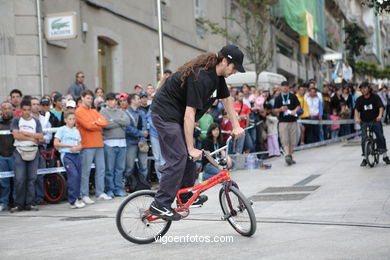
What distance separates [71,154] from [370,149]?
660 cm

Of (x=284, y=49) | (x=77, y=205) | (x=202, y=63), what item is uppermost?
(x=284, y=49)

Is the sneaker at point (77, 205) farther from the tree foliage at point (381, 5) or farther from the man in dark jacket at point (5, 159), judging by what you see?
the tree foliage at point (381, 5)

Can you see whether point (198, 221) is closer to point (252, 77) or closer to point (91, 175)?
point (91, 175)

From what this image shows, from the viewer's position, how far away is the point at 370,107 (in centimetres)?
1334

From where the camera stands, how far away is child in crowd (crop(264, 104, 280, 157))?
54.1ft

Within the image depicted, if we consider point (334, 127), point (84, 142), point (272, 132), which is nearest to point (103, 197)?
point (84, 142)

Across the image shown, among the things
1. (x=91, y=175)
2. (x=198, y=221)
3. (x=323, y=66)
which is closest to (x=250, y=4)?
(x=91, y=175)

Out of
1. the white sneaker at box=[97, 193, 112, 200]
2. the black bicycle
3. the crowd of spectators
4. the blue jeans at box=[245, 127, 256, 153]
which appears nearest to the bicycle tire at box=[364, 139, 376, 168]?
the black bicycle

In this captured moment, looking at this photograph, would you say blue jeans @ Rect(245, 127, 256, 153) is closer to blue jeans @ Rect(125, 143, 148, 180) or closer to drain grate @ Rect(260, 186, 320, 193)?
blue jeans @ Rect(125, 143, 148, 180)

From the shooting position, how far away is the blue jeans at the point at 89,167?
35.0 ft

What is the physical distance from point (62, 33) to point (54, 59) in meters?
1.04

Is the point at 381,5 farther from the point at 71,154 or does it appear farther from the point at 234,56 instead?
the point at 71,154

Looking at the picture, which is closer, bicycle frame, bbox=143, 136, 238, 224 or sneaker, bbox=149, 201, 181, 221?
sneaker, bbox=149, 201, 181, 221

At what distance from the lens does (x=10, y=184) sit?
10.6 metres
